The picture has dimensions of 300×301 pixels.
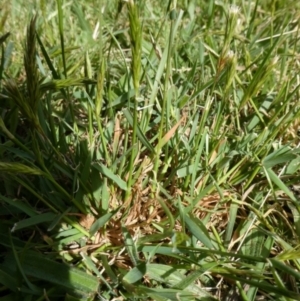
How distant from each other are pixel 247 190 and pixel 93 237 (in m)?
0.44

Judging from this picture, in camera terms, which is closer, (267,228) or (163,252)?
(163,252)

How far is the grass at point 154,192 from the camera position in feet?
4.05

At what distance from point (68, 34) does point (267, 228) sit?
1.02 meters

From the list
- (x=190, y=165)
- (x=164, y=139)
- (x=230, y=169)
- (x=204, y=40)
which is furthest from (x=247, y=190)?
(x=204, y=40)

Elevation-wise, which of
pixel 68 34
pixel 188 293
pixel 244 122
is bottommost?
pixel 188 293

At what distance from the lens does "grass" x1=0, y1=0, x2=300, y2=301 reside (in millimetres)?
1234

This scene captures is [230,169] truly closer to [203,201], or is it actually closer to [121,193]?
[203,201]

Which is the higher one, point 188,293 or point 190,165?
point 190,165

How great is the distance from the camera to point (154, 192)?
137 cm

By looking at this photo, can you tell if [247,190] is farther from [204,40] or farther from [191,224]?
[204,40]

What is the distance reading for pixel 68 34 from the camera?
6.27 feet

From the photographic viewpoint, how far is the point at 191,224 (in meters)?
1.27

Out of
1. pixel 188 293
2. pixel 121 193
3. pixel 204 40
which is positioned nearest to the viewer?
pixel 188 293

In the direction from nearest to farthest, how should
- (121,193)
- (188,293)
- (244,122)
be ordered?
1. (188,293)
2. (121,193)
3. (244,122)
